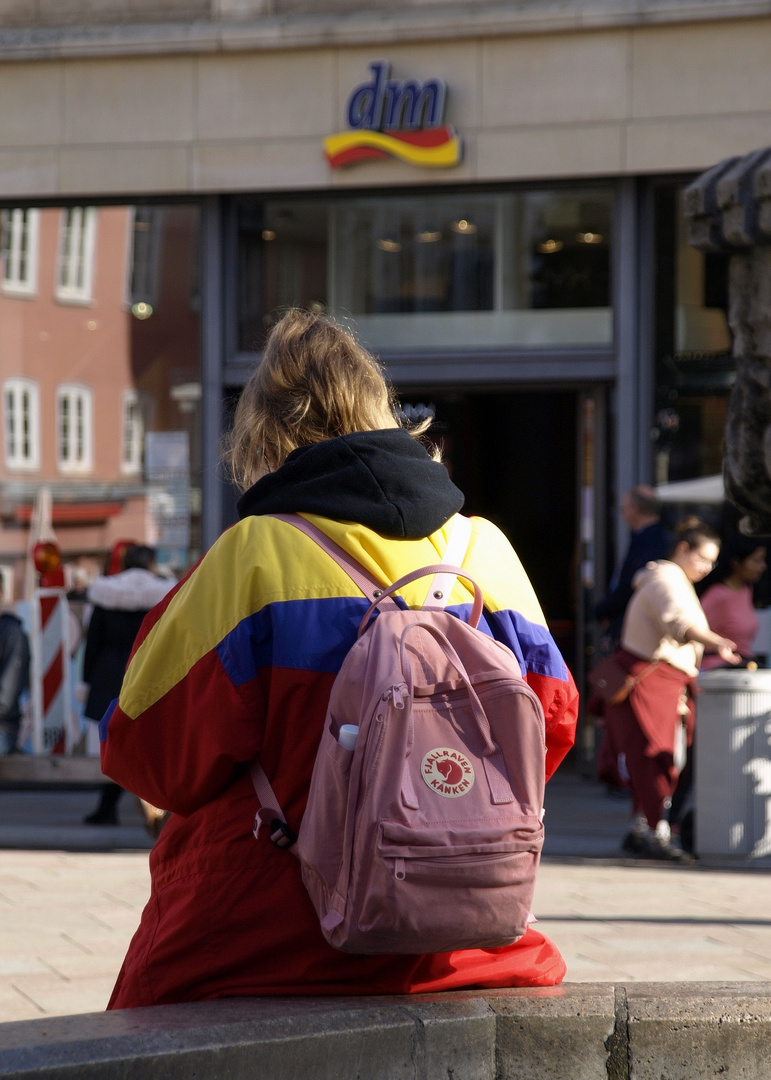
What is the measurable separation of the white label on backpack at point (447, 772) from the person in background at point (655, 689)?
243 inches

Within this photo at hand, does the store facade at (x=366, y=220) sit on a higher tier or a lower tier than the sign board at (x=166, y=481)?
higher

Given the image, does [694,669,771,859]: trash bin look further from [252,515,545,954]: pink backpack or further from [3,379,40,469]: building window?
[252,515,545,954]: pink backpack

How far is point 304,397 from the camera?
2475mm

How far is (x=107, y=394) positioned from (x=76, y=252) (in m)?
1.19

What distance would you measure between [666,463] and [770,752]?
340 centimetres

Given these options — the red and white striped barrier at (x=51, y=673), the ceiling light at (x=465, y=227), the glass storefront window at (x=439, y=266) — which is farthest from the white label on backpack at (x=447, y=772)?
the ceiling light at (x=465, y=227)

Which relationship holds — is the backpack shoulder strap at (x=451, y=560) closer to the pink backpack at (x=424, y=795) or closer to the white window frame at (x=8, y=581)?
the pink backpack at (x=424, y=795)

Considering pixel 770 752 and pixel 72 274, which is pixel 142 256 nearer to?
pixel 72 274

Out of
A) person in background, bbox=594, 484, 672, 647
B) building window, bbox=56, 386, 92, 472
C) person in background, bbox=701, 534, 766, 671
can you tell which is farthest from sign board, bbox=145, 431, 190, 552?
person in background, bbox=701, 534, 766, 671

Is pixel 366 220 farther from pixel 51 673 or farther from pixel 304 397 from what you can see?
pixel 304 397

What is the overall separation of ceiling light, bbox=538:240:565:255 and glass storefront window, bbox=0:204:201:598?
2.73 m

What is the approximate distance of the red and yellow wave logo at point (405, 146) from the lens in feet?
35.9

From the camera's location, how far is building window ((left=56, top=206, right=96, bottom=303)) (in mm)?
11812

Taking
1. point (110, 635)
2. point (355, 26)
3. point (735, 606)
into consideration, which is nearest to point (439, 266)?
point (355, 26)
